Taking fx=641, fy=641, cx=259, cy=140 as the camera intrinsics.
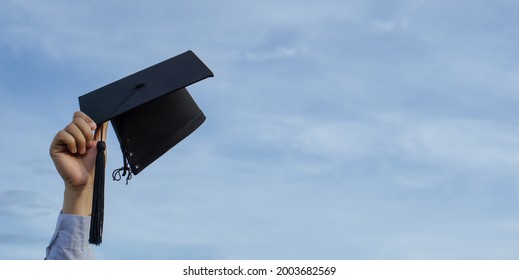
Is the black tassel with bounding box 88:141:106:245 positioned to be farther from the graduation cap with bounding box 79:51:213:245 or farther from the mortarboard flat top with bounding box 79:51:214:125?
the mortarboard flat top with bounding box 79:51:214:125

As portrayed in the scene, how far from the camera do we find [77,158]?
3641mm

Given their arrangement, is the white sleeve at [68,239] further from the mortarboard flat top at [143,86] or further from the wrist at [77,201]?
the mortarboard flat top at [143,86]

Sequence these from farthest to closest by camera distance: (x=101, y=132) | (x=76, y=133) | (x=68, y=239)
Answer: (x=101, y=132), (x=68, y=239), (x=76, y=133)

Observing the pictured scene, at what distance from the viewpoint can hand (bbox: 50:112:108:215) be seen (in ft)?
11.2

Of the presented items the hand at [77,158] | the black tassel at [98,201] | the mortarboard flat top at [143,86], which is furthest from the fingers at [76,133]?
the mortarboard flat top at [143,86]

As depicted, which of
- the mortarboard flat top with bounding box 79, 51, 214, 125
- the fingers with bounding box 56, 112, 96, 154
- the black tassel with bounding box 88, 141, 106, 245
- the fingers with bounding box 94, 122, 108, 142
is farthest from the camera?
the mortarboard flat top with bounding box 79, 51, 214, 125

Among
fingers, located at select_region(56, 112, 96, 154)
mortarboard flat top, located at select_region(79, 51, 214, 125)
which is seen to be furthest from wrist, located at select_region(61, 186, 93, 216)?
mortarboard flat top, located at select_region(79, 51, 214, 125)

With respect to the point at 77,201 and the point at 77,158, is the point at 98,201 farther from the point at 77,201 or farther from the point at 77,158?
the point at 77,158

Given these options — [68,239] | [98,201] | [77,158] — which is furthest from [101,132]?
[68,239]

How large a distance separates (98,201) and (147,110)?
0.74 meters

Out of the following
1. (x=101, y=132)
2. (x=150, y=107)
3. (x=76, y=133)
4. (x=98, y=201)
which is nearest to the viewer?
(x=76, y=133)

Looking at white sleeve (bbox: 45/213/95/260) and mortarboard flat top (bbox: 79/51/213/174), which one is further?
mortarboard flat top (bbox: 79/51/213/174)

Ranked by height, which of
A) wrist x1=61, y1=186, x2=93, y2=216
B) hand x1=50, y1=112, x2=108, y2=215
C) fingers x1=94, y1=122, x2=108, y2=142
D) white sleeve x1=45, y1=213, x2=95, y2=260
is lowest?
white sleeve x1=45, y1=213, x2=95, y2=260
